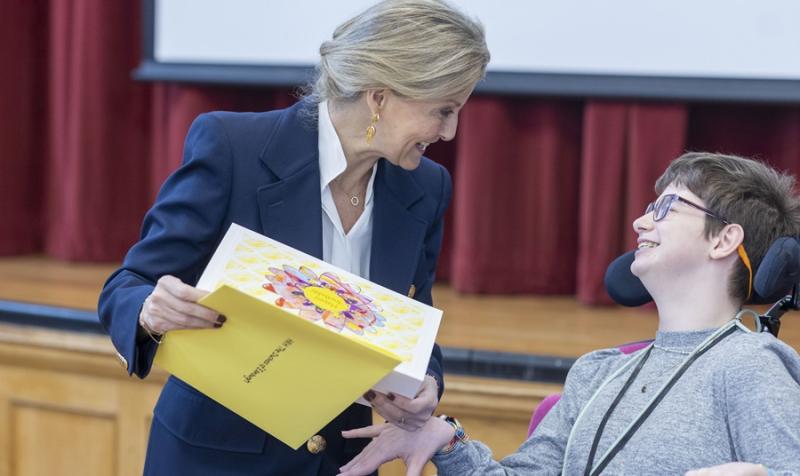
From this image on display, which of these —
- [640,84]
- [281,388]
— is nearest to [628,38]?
[640,84]

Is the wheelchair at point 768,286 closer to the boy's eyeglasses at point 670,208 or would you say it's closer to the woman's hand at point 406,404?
the boy's eyeglasses at point 670,208

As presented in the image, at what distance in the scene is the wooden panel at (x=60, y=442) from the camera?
2.76 metres

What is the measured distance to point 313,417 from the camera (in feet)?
4.78

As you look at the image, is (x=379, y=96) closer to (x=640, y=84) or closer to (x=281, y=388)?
(x=281, y=388)

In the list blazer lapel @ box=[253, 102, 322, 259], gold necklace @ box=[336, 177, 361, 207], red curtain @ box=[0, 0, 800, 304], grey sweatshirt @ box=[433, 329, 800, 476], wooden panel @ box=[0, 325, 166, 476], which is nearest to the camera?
grey sweatshirt @ box=[433, 329, 800, 476]

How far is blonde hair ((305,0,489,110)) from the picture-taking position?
1567 millimetres

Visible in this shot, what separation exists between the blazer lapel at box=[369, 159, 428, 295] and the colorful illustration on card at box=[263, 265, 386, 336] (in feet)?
0.72

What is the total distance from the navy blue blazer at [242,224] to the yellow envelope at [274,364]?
4.0 inches

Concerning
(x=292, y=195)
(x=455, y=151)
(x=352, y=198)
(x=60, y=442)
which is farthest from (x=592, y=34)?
(x=60, y=442)

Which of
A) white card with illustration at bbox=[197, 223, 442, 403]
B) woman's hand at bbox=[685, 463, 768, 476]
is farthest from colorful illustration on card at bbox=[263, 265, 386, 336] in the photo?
woman's hand at bbox=[685, 463, 768, 476]

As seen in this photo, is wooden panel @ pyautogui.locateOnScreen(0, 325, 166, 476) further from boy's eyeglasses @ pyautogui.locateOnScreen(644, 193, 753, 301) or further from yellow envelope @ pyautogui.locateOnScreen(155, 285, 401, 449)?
boy's eyeglasses @ pyautogui.locateOnScreen(644, 193, 753, 301)

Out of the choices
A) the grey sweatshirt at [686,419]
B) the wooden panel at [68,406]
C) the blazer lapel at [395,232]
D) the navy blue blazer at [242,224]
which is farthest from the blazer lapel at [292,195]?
the wooden panel at [68,406]

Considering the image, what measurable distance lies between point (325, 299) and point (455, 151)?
6.20ft

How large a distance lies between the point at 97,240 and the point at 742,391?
8.28ft
